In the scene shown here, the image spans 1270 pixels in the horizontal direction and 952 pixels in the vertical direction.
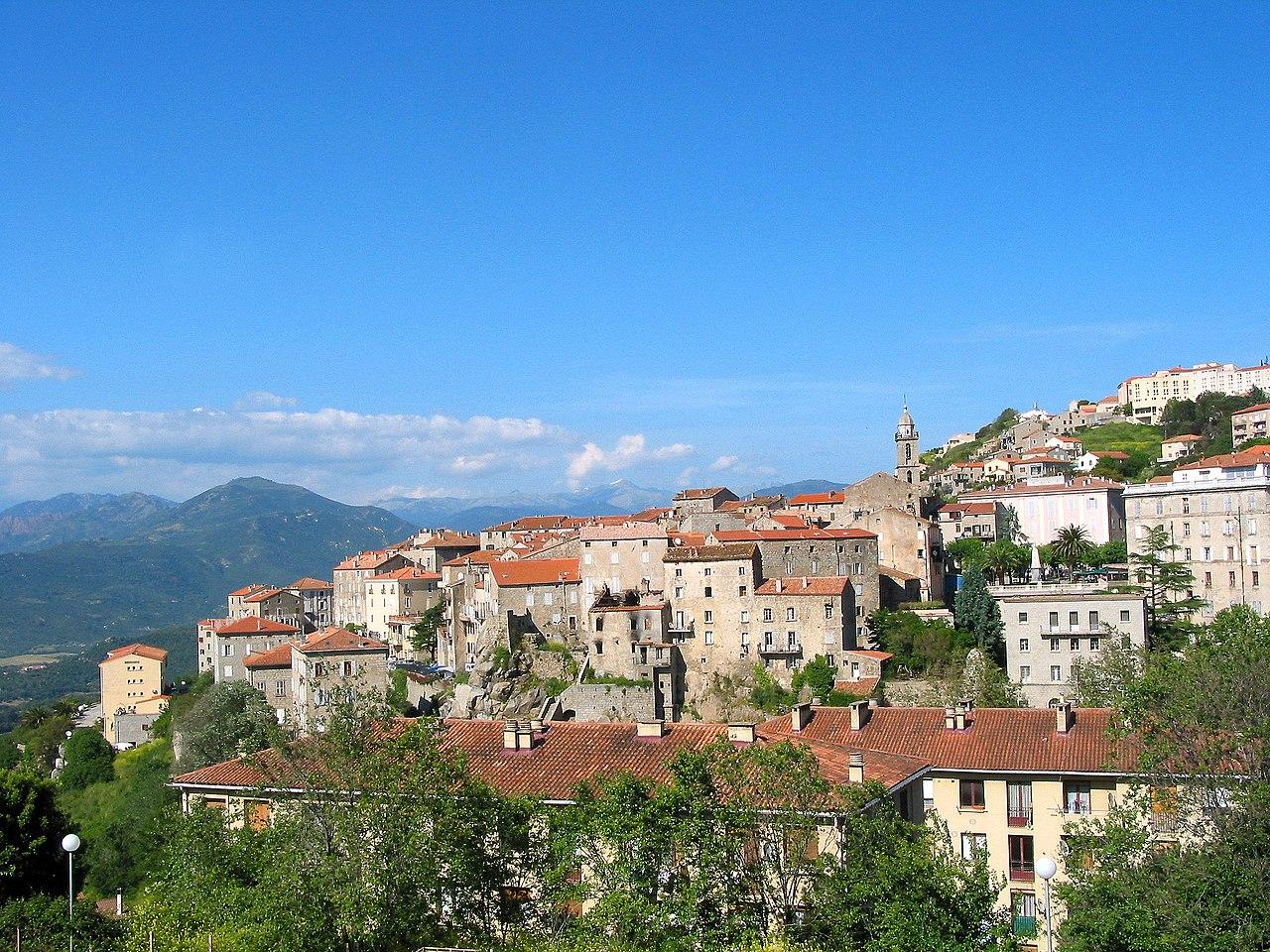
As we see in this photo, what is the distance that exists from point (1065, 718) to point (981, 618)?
101ft

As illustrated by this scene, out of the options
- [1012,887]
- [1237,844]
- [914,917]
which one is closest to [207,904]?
[914,917]

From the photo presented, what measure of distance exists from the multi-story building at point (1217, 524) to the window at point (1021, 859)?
38.3m

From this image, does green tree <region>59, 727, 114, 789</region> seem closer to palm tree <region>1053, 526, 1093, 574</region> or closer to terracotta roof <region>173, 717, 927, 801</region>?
terracotta roof <region>173, 717, 927, 801</region>

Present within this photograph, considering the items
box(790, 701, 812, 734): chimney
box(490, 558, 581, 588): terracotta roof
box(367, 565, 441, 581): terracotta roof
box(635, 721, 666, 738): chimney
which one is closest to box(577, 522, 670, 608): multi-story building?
box(490, 558, 581, 588): terracotta roof

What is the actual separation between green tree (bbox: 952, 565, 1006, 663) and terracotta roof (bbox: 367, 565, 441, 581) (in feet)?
190

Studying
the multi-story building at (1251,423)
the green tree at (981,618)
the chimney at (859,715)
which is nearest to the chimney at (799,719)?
the chimney at (859,715)

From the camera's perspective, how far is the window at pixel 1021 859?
37.7 meters

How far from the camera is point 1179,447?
127938 millimetres

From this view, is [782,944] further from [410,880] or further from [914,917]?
[410,880]

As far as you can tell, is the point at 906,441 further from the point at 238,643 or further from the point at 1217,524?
the point at 238,643

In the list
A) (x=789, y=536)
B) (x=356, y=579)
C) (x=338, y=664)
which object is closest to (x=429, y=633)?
(x=338, y=664)

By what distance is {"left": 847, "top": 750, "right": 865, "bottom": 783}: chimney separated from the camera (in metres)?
30.5

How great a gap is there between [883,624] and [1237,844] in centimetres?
4599

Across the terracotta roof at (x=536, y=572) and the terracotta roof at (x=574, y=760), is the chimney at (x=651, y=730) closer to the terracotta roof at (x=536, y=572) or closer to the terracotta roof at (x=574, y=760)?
the terracotta roof at (x=574, y=760)
